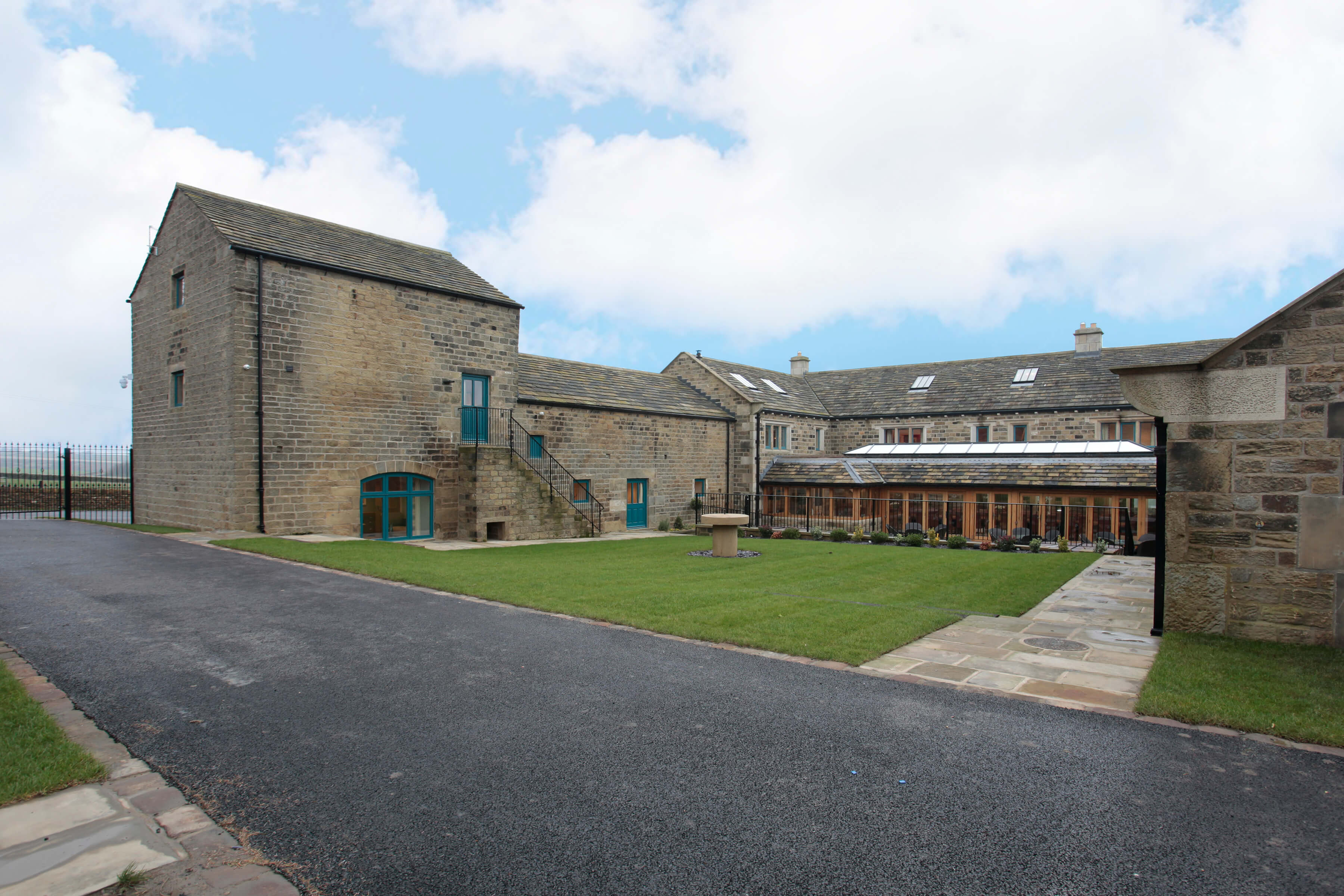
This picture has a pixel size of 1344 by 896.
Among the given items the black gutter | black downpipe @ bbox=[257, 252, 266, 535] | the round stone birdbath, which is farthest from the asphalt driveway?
the black gutter

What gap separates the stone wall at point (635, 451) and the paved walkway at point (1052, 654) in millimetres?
Result: 15789

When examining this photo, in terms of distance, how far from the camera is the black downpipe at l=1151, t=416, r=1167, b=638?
7617mm

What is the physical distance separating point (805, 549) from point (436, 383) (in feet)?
36.9

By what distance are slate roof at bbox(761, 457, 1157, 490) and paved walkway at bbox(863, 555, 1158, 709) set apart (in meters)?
14.2

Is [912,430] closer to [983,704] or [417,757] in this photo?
[983,704]

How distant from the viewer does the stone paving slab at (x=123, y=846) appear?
2.95 meters

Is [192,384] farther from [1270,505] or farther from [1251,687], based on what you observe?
[1270,505]

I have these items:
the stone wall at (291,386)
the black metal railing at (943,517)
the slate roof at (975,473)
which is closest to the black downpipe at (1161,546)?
the black metal railing at (943,517)

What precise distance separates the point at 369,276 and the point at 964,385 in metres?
26.1

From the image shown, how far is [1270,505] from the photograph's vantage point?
7109mm

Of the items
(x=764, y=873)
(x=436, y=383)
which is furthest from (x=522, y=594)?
(x=436, y=383)

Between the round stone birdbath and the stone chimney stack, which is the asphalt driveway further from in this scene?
the stone chimney stack

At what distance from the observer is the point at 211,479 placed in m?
16.9

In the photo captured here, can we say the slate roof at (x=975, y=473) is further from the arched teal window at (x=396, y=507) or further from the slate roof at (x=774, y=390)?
the arched teal window at (x=396, y=507)
